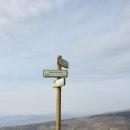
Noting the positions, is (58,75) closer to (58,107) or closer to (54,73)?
(54,73)

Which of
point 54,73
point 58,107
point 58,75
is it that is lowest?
point 58,107

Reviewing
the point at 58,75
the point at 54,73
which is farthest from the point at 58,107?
the point at 54,73

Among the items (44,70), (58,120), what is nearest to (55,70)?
(44,70)

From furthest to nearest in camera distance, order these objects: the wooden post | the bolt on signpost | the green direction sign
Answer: the green direction sign < the bolt on signpost < the wooden post

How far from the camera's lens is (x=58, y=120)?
659 inches

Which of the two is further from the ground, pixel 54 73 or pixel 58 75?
pixel 54 73

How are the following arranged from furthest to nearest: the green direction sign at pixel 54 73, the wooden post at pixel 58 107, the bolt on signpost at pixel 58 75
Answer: the green direction sign at pixel 54 73 < the bolt on signpost at pixel 58 75 < the wooden post at pixel 58 107

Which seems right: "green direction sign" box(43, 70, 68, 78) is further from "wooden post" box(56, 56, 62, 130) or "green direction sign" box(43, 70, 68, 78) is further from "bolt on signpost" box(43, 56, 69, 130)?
"wooden post" box(56, 56, 62, 130)

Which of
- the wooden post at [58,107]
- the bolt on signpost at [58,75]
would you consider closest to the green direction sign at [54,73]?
the bolt on signpost at [58,75]

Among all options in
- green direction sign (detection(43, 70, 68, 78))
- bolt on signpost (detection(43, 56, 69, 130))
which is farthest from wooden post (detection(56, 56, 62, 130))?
green direction sign (detection(43, 70, 68, 78))

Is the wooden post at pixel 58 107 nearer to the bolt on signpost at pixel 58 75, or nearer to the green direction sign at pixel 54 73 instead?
the bolt on signpost at pixel 58 75

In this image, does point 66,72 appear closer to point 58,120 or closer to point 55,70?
point 55,70

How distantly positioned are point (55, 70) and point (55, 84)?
2.34ft

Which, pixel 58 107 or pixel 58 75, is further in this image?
pixel 58 75
